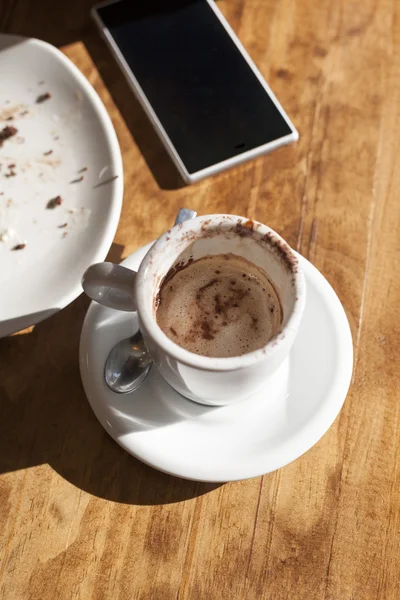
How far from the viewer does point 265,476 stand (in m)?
0.70

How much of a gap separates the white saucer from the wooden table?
0.30ft

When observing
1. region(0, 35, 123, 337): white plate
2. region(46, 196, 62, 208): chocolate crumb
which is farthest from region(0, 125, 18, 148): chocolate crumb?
region(46, 196, 62, 208): chocolate crumb

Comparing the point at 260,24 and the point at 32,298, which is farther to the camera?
the point at 260,24

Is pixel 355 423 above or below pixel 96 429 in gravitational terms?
below

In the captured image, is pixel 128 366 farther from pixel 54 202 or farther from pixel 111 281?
pixel 54 202

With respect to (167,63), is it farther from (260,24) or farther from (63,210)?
(63,210)

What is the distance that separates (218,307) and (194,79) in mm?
378

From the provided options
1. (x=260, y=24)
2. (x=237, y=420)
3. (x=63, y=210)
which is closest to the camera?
(x=237, y=420)

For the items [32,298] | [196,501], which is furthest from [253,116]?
[196,501]

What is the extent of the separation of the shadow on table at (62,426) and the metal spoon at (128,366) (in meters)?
0.10

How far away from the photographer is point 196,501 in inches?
27.0

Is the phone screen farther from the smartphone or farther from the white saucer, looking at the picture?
the white saucer

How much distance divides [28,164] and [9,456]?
0.37m

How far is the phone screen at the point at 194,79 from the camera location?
84cm
